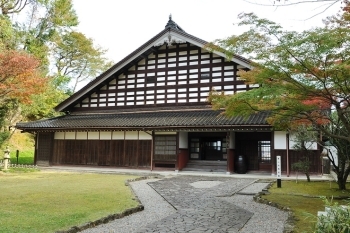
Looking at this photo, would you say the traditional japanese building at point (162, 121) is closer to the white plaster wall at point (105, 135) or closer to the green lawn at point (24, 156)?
the white plaster wall at point (105, 135)

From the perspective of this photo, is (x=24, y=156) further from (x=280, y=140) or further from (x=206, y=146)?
(x=280, y=140)

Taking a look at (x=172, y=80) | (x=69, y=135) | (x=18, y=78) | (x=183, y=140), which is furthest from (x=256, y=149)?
(x=18, y=78)

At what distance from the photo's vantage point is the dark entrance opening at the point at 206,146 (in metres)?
18.8

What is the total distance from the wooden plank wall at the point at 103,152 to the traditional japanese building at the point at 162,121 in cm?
6

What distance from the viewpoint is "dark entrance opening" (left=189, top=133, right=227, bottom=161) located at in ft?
61.8

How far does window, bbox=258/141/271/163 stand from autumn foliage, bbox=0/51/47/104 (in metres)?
13.2

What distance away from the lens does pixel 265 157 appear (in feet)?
58.0

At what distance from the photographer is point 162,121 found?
1805 centimetres

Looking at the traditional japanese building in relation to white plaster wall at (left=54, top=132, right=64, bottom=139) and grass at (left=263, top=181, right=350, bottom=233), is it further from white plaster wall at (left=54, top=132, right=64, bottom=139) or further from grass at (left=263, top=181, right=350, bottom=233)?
grass at (left=263, top=181, right=350, bottom=233)

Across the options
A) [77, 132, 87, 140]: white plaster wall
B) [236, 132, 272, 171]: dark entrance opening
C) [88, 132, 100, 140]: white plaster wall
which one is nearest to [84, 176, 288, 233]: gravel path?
[236, 132, 272, 171]: dark entrance opening

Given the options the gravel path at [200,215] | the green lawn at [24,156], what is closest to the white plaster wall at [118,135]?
the gravel path at [200,215]

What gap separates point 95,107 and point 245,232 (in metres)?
18.8

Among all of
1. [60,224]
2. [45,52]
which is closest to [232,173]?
[60,224]

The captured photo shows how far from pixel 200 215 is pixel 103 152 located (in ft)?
46.5
